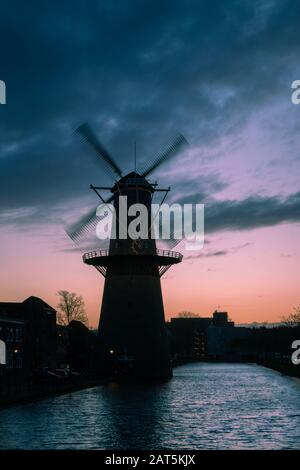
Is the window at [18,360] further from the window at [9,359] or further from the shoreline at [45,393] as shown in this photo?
the shoreline at [45,393]

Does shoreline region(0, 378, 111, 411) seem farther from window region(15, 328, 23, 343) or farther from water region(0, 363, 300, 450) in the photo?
window region(15, 328, 23, 343)

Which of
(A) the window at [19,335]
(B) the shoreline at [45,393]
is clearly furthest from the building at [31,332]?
(B) the shoreline at [45,393]

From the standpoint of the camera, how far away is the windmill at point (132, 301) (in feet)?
208

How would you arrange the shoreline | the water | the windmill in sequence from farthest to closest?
the windmill
the shoreline
the water

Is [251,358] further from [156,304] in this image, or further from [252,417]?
[252,417]

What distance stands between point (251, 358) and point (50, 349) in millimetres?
118087

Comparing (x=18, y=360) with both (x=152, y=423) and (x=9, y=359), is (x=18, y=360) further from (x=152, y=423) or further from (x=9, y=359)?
(x=152, y=423)

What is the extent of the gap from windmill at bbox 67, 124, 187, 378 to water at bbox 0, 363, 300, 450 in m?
19.1

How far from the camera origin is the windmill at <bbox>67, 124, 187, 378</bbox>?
63.5 m

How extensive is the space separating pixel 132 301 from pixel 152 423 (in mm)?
35449

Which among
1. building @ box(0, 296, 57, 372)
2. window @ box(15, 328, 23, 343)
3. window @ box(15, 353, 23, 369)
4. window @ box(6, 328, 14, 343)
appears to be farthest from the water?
window @ box(15, 328, 23, 343)

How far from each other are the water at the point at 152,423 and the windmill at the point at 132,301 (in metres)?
19.1
